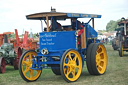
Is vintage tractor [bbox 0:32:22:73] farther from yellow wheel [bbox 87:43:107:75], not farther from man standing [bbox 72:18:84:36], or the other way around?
yellow wheel [bbox 87:43:107:75]

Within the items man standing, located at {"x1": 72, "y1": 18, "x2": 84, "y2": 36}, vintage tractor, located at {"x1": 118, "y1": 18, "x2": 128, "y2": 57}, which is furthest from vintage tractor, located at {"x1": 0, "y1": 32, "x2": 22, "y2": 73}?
vintage tractor, located at {"x1": 118, "y1": 18, "x2": 128, "y2": 57}

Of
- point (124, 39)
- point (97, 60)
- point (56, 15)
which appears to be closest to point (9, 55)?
point (97, 60)

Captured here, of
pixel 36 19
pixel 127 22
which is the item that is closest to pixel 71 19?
pixel 36 19

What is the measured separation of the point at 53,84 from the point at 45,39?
1493 millimetres

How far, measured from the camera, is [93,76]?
370 inches

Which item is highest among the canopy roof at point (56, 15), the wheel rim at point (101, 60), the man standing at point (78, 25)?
the canopy roof at point (56, 15)

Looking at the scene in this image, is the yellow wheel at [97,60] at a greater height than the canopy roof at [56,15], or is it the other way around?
the canopy roof at [56,15]

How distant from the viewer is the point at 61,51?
27.9 ft

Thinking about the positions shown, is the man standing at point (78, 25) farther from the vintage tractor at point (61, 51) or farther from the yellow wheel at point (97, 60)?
the yellow wheel at point (97, 60)

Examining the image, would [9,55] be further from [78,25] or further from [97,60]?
[97,60]

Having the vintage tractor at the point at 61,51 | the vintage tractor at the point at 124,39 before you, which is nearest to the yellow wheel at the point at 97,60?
the vintage tractor at the point at 61,51

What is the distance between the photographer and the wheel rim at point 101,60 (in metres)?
9.96

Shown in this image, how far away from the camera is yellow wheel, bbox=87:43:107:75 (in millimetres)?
9398

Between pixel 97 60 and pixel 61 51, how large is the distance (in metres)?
1.94
